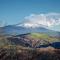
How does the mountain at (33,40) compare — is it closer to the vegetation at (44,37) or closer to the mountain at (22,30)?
the vegetation at (44,37)

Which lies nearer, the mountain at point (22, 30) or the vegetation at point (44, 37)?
the vegetation at point (44, 37)

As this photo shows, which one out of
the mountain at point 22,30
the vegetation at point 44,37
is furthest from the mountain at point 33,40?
the mountain at point 22,30

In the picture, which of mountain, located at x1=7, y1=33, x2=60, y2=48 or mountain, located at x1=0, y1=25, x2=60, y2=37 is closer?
mountain, located at x1=7, y1=33, x2=60, y2=48

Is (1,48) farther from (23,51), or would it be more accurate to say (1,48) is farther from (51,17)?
(51,17)

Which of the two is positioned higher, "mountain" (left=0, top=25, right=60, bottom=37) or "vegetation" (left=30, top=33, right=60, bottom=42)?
"mountain" (left=0, top=25, right=60, bottom=37)

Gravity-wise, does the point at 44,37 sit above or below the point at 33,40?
above

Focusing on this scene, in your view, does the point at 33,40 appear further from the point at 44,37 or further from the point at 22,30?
the point at 22,30

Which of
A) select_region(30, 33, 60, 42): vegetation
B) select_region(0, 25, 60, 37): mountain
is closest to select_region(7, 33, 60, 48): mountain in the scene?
select_region(30, 33, 60, 42): vegetation

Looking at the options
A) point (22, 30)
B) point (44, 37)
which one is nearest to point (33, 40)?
point (44, 37)

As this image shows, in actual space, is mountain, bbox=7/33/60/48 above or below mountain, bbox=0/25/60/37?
below

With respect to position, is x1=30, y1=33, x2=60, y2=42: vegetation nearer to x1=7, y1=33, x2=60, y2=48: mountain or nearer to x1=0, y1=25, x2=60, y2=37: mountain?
x1=7, y1=33, x2=60, y2=48: mountain

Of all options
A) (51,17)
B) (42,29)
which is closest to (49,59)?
(42,29)
